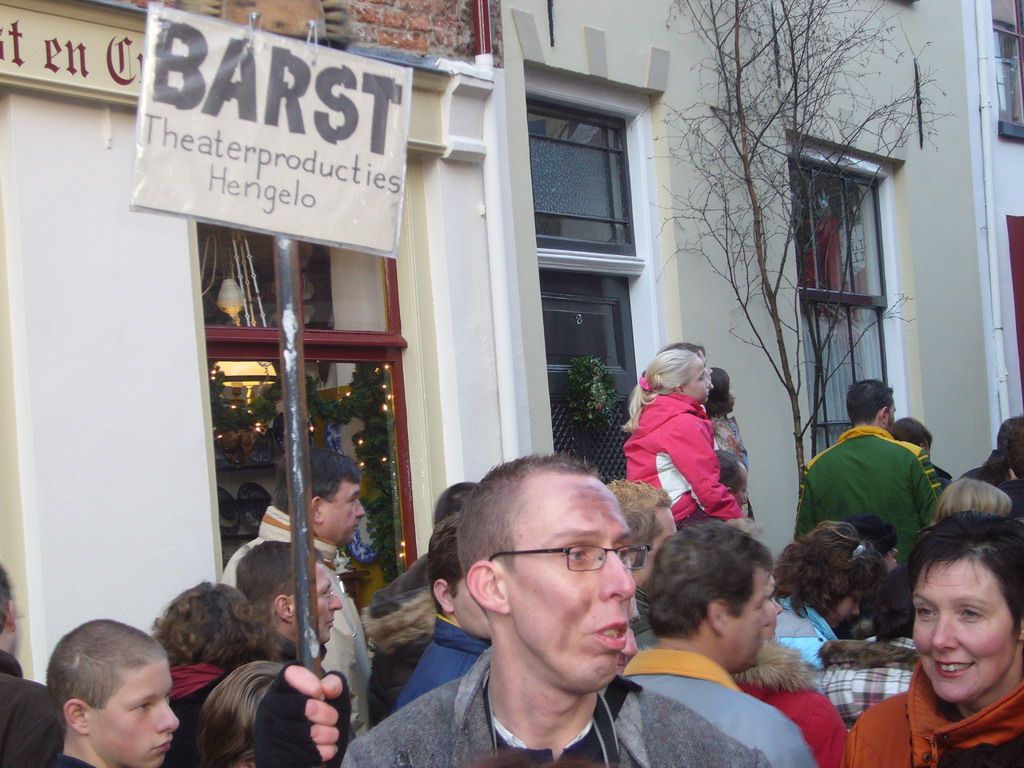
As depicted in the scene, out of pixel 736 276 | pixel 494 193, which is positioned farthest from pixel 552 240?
pixel 736 276

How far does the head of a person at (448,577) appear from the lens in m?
3.54

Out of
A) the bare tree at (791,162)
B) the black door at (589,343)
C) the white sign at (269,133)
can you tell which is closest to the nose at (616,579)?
the white sign at (269,133)

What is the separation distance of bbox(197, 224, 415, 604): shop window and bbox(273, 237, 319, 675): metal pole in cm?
369

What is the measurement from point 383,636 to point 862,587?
1878 mm

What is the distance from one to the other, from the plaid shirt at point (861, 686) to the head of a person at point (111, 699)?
Answer: 1.87 m

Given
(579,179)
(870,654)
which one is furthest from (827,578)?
(579,179)

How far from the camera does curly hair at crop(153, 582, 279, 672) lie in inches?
145

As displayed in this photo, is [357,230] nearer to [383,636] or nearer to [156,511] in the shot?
[383,636]

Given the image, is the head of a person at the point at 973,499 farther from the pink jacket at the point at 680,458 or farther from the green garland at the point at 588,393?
the green garland at the point at 588,393

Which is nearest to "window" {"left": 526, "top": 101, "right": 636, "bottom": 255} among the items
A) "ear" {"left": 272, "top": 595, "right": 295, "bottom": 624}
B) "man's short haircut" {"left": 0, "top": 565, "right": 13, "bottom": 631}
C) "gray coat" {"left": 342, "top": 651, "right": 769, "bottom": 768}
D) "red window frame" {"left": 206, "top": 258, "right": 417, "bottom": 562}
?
"red window frame" {"left": 206, "top": 258, "right": 417, "bottom": 562}

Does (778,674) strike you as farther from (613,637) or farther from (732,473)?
(732,473)

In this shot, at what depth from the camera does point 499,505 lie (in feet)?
7.50

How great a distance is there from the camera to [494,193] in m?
7.23

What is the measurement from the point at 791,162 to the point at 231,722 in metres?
7.24
